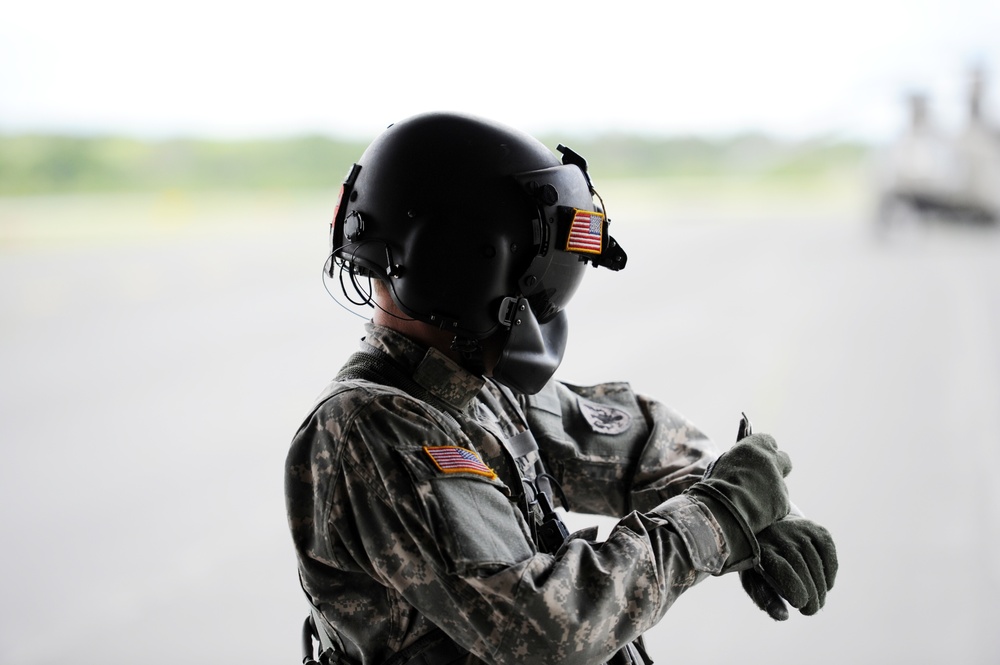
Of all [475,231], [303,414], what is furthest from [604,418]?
[303,414]

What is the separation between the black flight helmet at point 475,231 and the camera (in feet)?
3.13

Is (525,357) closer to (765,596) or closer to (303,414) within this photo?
(765,596)

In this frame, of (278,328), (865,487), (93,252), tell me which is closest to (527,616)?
(865,487)

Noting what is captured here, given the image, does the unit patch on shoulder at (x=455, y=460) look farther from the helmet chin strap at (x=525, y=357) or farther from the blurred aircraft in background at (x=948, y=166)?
the blurred aircraft in background at (x=948, y=166)

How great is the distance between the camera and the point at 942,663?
2.43 m

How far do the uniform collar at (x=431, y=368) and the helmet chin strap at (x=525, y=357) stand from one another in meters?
0.04

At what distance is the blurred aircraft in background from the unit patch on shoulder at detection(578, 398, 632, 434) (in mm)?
9110

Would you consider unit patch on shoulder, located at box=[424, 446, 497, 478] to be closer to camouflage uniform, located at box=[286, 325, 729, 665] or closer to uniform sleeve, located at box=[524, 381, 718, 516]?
camouflage uniform, located at box=[286, 325, 729, 665]

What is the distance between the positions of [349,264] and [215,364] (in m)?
4.22

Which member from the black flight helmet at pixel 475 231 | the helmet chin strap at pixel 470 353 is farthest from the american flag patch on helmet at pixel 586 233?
the helmet chin strap at pixel 470 353

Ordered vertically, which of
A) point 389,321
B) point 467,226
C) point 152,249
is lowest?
point 152,249

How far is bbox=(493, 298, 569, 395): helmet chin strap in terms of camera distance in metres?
0.97

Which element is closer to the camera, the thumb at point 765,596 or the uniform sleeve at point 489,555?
the uniform sleeve at point 489,555

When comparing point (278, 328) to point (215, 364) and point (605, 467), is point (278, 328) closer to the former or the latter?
point (215, 364)
